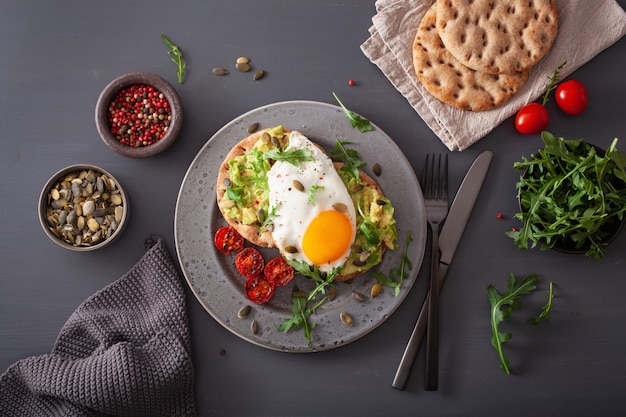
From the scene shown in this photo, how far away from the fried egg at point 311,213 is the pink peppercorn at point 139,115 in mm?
781

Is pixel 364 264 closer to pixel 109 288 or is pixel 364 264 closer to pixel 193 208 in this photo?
pixel 193 208

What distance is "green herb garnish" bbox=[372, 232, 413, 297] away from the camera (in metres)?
3.12

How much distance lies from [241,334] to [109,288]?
850 millimetres

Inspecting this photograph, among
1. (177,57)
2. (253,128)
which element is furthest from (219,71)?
(253,128)

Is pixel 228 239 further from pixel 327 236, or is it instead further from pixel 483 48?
pixel 483 48

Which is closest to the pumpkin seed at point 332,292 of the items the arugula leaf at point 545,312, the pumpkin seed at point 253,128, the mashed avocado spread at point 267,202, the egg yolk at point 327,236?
the mashed avocado spread at point 267,202

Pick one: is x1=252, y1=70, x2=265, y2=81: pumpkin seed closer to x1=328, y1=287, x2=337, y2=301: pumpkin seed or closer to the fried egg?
the fried egg

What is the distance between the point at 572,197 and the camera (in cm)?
293

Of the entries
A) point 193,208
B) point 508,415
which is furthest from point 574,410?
point 193,208

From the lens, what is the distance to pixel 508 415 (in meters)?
3.24

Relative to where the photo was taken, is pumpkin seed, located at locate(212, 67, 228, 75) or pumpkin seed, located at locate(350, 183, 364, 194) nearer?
pumpkin seed, located at locate(350, 183, 364, 194)

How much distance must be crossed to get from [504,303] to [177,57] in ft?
8.20

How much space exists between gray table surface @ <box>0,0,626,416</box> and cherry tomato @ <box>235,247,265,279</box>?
1.27ft

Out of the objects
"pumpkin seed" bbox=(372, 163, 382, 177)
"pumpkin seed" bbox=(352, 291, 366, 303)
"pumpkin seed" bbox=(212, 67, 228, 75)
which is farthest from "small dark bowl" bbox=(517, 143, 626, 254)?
"pumpkin seed" bbox=(212, 67, 228, 75)
